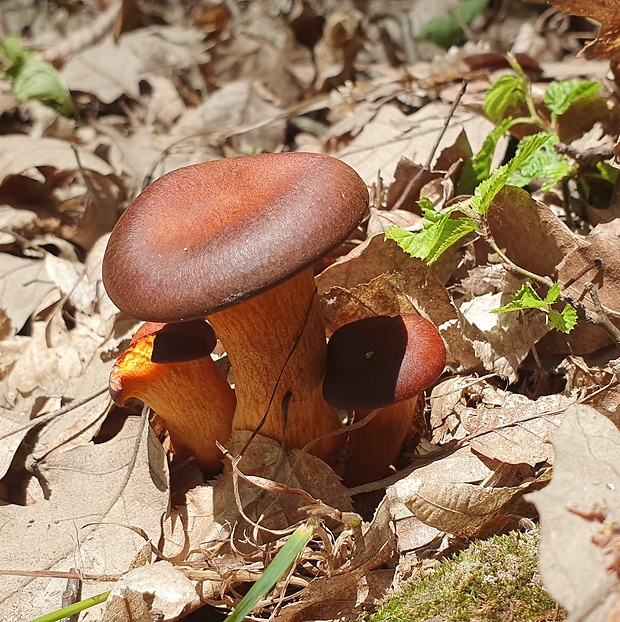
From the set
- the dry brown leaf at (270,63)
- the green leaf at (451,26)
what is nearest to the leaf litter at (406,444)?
the dry brown leaf at (270,63)

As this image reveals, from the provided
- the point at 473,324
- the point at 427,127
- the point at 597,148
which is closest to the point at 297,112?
the point at 427,127

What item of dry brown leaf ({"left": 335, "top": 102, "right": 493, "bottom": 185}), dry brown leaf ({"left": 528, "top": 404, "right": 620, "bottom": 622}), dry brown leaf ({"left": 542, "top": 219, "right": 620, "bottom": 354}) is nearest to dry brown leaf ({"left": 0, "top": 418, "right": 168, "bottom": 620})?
dry brown leaf ({"left": 528, "top": 404, "right": 620, "bottom": 622})

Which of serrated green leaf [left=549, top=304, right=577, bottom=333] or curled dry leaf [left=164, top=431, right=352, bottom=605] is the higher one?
serrated green leaf [left=549, top=304, right=577, bottom=333]

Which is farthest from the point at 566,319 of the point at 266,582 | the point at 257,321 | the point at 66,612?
the point at 66,612

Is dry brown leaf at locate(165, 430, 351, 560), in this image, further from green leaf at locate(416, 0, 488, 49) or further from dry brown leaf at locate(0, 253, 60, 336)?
green leaf at locate(416, 0, 488, 49)

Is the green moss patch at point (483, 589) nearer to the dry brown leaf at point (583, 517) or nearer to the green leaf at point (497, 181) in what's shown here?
the dry brown leaf at point (583, 517)

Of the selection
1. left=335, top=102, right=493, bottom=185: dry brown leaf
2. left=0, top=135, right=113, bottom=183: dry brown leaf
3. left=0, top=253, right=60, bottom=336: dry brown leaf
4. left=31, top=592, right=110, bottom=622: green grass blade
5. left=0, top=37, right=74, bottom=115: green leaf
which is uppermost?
left=335, top=102, right=493, bottom=185: dry brown leaf
